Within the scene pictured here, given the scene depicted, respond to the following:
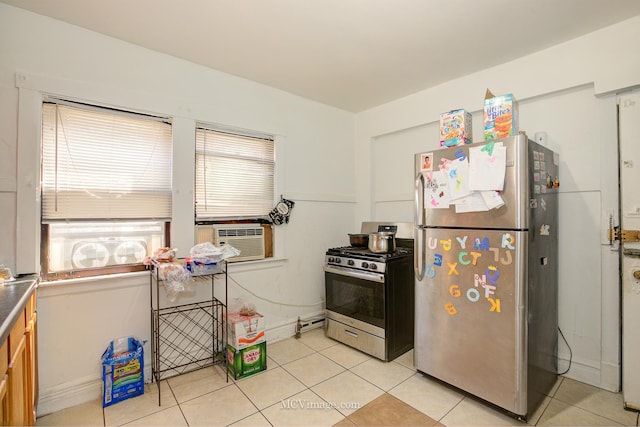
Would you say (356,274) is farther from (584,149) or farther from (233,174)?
(584,149)

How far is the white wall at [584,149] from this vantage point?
217 centimetres

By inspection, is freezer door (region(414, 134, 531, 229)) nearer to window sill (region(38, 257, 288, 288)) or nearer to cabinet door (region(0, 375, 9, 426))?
window sill (region(38, 257, 288, 288))

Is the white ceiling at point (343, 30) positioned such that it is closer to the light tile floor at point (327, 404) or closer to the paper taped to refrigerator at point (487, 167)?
the paper taped to refrigerator at point (487, 167)

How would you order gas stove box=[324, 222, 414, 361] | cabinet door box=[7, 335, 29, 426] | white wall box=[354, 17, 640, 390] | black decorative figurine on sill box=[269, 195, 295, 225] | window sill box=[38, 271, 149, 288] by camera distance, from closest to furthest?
cabinet door box=[7, 335, 29, 426], window sill box=[38, 271, 149, 288], white wall box=[354, 17, 640, 390], gas stove box=[324, 222, 414, 361], black decorative figurine on sill box=[269, 195, 295, 225]

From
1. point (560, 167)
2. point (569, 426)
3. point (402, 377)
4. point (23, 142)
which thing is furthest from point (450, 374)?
point (23, 142)

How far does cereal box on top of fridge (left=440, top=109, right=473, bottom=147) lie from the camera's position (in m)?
2.25

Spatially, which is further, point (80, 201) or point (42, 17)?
point (80, 201)

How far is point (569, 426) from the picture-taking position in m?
1.83

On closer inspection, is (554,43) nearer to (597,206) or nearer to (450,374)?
(597,206)

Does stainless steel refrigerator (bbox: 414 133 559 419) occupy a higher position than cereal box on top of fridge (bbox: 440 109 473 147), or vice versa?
cereal box on top of fridge (bbox: 440 109 473 147)

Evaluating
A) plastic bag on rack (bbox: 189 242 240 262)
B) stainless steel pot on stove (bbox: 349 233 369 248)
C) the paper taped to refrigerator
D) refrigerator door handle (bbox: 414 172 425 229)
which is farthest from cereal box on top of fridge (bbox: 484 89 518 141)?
plastic bag on rack (bbox: 189 242 240 262)

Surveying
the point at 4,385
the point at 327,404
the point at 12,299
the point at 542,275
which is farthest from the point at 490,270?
the point at 12,299

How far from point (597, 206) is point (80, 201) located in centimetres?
369

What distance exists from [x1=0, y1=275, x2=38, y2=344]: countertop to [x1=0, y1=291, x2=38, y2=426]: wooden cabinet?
4 centimetres
